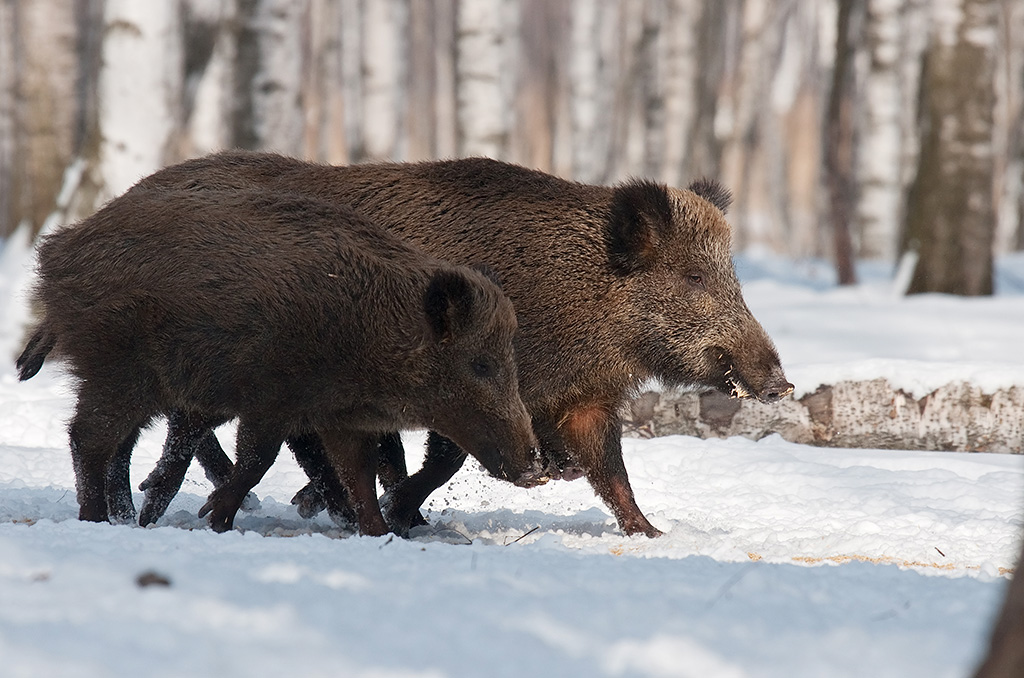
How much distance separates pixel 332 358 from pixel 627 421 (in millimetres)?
3161

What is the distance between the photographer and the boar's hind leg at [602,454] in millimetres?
5762

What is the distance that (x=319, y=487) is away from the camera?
598cm

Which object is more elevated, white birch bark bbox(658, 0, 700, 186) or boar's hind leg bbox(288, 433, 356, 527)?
white birch bark bbox(658, 0, 700, 186)

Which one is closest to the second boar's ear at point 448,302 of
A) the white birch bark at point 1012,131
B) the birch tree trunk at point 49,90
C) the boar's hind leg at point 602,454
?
the boar's hind leg at point 602,454

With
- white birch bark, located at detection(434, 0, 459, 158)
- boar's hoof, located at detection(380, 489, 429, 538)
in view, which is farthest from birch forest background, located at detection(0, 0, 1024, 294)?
boar's hoof, located at detection(380, 489, 429, 538)

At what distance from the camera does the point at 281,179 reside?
6.15m

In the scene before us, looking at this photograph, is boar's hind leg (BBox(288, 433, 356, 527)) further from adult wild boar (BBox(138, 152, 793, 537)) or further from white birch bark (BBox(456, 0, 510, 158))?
white birch bark (BBox(456, 0, 510, 158))

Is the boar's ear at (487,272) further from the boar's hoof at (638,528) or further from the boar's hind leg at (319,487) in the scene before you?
the boar's hoof at (638,528)

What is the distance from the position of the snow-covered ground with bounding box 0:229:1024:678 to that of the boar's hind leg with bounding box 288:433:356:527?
0.40ft

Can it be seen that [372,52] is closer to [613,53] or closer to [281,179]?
[281,179]

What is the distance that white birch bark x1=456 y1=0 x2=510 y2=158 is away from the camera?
1456cm

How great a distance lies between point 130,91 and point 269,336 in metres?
6.23

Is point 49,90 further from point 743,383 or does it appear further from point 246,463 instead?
point 743,383

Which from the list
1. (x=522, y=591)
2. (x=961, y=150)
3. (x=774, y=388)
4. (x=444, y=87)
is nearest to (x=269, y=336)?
(x=522, y=591)
